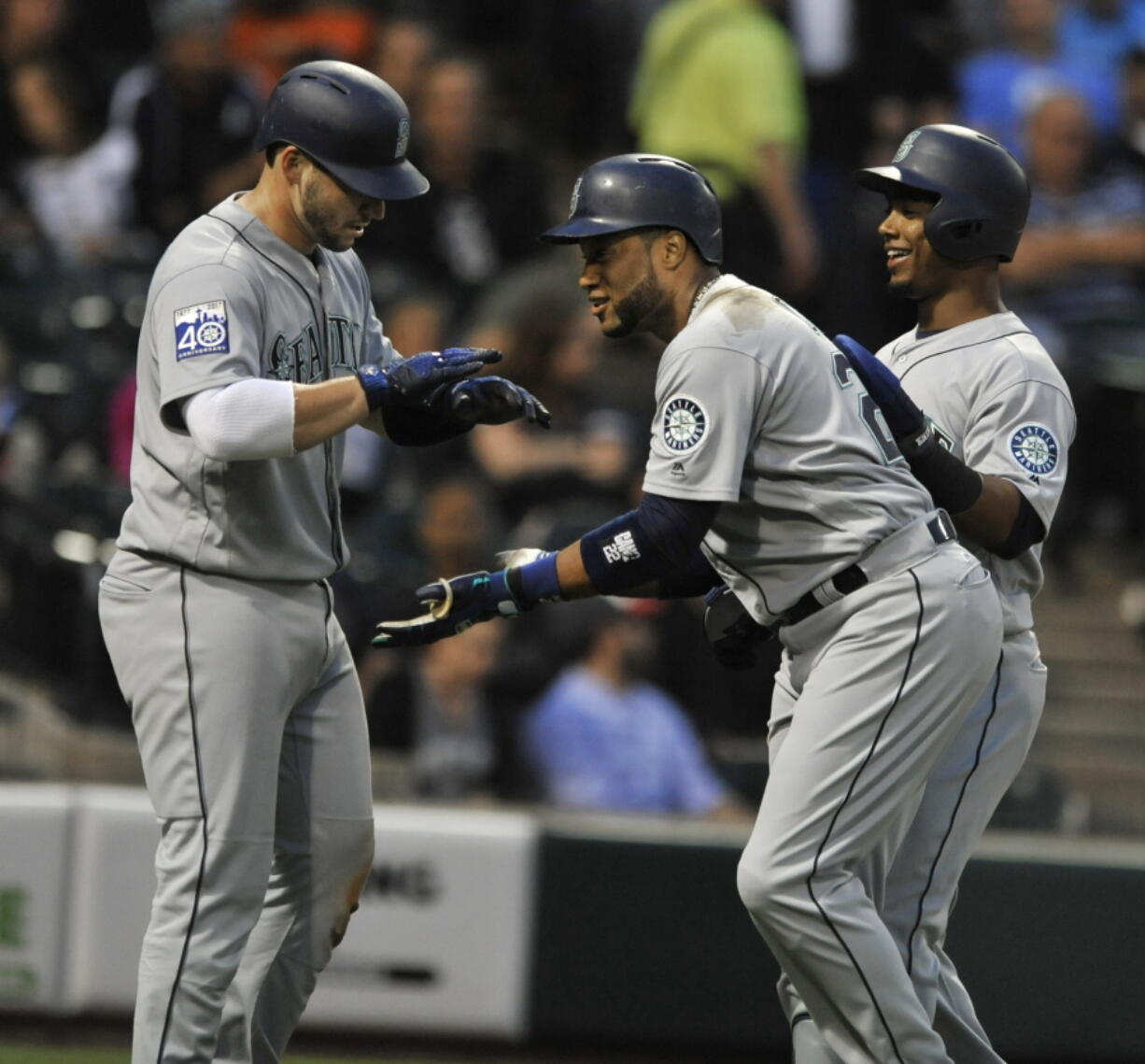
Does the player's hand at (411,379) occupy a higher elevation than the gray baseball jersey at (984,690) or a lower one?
higher

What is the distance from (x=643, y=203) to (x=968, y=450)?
35.7 inches

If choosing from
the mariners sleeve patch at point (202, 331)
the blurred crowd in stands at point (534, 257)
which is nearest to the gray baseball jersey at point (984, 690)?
the mariners sleeve patch at point (202, 331)

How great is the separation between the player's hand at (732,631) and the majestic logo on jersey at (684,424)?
0.64 metres

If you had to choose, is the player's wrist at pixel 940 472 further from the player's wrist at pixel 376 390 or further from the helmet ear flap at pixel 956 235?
the player's wrist at pixel 376 390

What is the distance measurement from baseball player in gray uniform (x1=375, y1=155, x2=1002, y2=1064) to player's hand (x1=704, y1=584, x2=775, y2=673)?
0.30 metres

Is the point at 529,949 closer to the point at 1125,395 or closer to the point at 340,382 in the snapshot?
the point at 340,382

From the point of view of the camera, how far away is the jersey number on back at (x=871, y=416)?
370 centimetres

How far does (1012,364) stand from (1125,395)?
405 centimetres

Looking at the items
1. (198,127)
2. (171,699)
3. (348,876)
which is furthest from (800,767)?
(198,127)

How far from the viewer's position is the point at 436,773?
20.1 feet

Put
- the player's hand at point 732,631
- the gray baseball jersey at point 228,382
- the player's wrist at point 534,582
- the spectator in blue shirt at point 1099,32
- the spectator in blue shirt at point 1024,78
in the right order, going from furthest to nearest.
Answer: the spectator in blue shirt at point 1099,32
the spectator in blue shirt at point 1024,78
the player's hand at point 732,631
the player's wrist at point 534,582
the gray baseball jersey at point 228,382

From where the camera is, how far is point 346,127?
12.0 ft

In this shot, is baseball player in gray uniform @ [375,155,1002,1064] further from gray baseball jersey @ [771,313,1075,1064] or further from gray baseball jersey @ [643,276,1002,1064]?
gray baseball jersey @ [771,313,1075,1064]

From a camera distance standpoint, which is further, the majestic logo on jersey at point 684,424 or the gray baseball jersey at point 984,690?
the gray baseball jersey at point 984,690
